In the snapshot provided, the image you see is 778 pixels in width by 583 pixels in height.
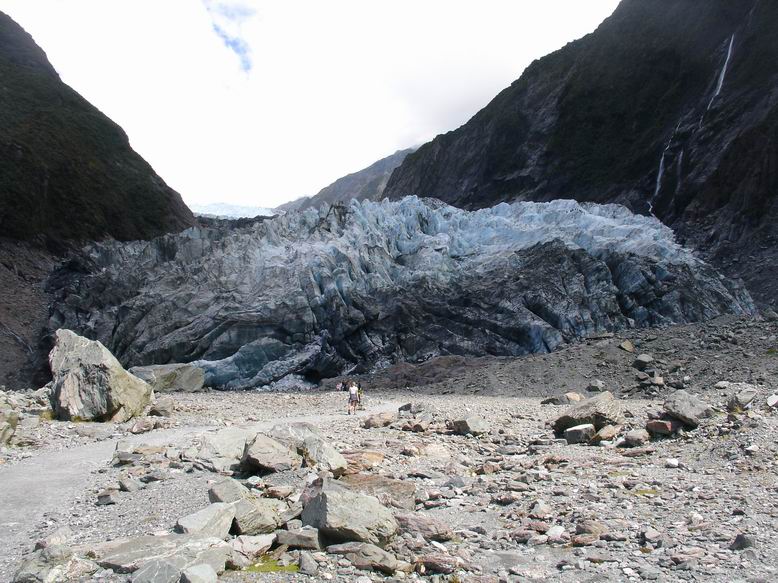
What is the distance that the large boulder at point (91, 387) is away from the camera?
13367 mm

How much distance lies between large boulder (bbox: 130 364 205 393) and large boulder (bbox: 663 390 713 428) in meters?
17.1

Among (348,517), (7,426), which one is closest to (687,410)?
(348,517)

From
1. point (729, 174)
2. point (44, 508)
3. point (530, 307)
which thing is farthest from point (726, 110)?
point (44, 508)

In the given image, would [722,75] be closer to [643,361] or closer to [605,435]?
[643,361]

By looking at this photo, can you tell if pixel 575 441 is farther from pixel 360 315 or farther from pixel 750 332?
pixel 360 315

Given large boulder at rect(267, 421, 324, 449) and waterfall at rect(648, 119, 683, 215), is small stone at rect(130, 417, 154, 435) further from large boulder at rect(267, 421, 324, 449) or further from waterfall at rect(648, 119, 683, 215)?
waterfall at rect(648, 119, 683, 215)

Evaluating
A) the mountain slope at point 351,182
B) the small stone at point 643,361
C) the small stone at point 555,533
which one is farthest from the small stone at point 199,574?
the mountain slope at point 351,182

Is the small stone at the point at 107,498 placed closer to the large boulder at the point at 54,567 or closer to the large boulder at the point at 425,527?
the large boulder at the point at 54,567

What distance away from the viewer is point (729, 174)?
35.6 metres

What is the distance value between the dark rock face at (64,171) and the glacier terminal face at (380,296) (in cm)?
1652

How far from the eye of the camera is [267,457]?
8.34m

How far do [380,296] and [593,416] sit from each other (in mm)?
16959

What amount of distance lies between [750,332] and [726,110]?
26.4 meters

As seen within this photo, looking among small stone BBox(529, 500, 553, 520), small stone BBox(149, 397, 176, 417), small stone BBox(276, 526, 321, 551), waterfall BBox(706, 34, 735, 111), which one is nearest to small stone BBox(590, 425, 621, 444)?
small stone BBox(529, 500, 553, 520)
